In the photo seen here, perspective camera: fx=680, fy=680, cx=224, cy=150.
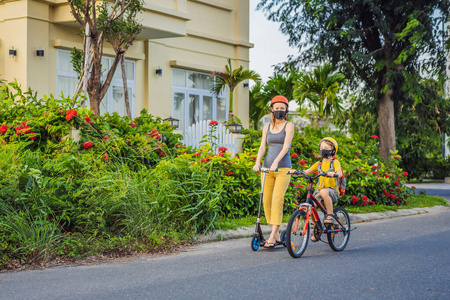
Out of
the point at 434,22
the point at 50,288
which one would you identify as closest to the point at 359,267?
the point at 50,288

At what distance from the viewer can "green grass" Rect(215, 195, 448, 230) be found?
10.3 m

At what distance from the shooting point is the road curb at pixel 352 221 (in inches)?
384

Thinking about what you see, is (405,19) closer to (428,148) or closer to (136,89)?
(136,89)

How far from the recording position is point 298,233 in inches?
318

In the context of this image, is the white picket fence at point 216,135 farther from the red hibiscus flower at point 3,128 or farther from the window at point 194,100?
the red hibiscus flower at point 3,128

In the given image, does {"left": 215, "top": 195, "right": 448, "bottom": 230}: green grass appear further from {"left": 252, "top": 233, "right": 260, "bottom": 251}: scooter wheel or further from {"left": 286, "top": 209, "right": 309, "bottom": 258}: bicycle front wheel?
{"left": 286, "top": 209, "right": 309, "bottom": 258}: bicycle front wheel

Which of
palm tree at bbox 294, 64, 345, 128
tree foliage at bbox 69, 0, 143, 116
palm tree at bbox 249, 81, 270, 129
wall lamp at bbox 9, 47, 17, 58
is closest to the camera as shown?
tree foliage at bbox 69, 0, 143, 116

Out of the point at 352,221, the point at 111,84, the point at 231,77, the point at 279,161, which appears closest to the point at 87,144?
the point at 279,161

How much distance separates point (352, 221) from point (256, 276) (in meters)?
6.24

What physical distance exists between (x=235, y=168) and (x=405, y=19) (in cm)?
1046

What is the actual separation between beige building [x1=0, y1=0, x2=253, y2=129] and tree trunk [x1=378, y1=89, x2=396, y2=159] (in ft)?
16.0

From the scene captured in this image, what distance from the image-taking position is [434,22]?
2059 cm

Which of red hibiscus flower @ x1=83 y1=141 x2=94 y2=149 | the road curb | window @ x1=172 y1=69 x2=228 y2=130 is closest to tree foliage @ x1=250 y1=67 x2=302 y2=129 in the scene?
window @ x1=172 y1=69 x2=228 y2=130

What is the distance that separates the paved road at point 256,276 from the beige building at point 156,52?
9.81 metres
